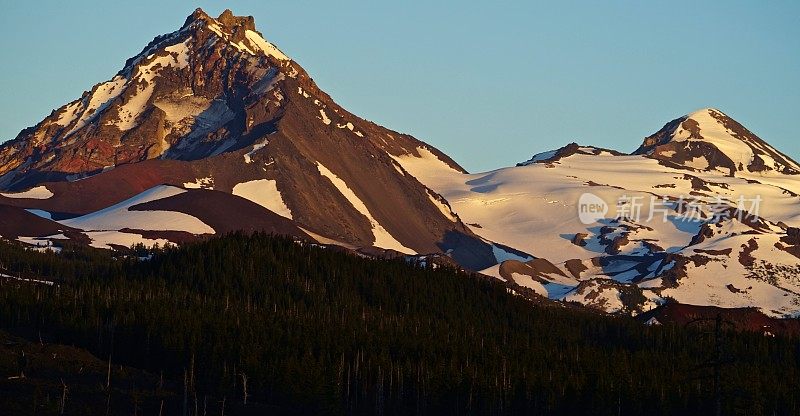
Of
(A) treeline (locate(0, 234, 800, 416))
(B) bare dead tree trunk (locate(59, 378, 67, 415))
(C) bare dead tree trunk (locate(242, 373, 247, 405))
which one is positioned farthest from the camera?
(A) treeline (locate(0, 234, 800, 416))

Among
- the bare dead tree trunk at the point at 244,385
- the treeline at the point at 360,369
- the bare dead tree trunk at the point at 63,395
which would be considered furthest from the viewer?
the treeline at the point at 360,369

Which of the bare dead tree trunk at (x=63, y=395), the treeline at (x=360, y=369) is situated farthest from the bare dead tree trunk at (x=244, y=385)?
the bare dead tree trunk at (x=63, y=395)

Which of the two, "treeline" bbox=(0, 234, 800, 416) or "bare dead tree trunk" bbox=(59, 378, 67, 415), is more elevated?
"treeline" bbox=(0, 234, 800, 416)

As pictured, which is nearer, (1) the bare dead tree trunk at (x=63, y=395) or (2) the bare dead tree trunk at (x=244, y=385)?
(1) the bare dead tree trunk at (x=63, y=395)

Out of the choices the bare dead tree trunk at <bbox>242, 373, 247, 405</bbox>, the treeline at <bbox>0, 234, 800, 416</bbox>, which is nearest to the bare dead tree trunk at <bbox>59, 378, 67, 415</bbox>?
the treeline at <bbox>0, 234, 800, 416</bbox>

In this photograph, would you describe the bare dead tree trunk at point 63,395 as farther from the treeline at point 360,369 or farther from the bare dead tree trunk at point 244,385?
the bare dead tree trunk at point 244,385

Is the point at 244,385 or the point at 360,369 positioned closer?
the point at 244,385

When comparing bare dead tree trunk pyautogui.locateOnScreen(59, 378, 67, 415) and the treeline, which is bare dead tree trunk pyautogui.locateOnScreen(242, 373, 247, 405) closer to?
the treeline

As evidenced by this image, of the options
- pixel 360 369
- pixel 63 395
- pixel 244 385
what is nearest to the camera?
pixel 63 395

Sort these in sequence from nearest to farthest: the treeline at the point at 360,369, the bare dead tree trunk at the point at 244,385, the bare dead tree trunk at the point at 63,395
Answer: the bare dead tree trunk at the point at 63,395 < the bare dead tree trunk at the point at 244,385 < the treeline at the point at 360,369

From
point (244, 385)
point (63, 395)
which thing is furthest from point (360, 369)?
point (63, 395)

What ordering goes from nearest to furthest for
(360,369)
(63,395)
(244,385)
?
1. (63,395)
2. (244,385)
3. (360,369)

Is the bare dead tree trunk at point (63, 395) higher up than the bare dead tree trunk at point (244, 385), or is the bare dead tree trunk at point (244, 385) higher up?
the bare dead tree trunk at point (244, 385)

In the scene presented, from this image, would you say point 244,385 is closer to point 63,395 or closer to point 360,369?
point 360,369
